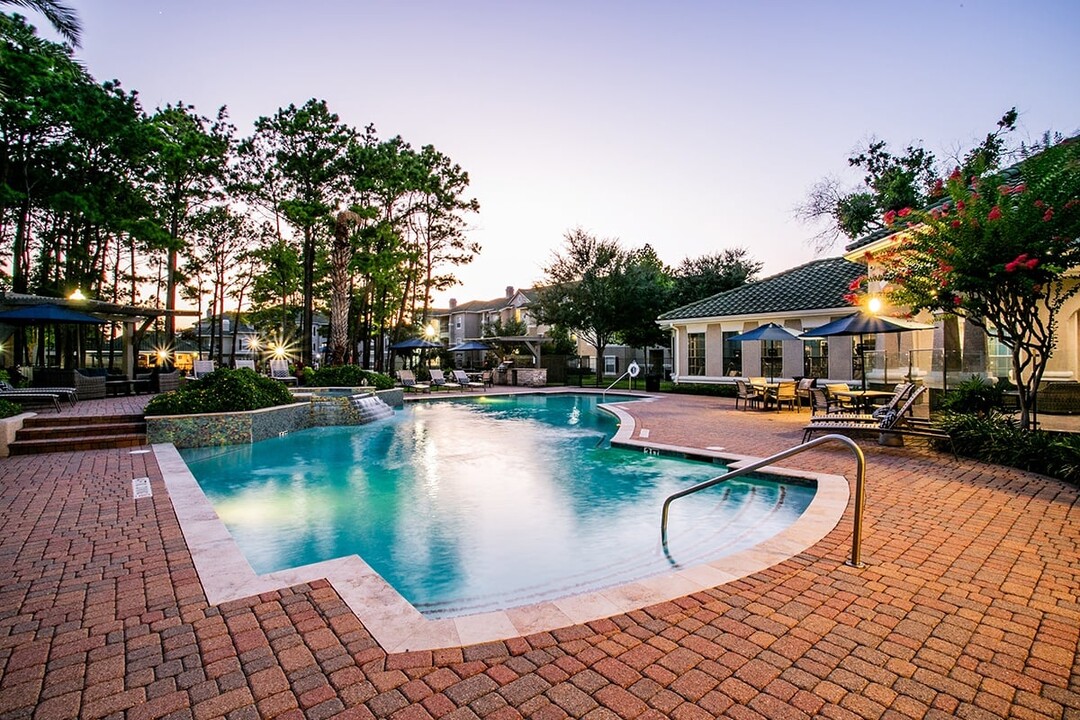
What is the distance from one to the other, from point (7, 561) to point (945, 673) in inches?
241

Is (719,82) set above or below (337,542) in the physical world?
above

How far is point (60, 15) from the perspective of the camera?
29.6 ft

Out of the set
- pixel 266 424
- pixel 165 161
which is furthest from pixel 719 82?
pixel 165 161

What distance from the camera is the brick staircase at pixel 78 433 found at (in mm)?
8336

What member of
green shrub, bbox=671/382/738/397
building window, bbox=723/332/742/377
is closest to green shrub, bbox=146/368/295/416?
green shrub, bbox=671/382/738/397

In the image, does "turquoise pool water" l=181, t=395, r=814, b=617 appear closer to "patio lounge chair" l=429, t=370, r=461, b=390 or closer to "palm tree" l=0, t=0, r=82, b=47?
"palm tree" l=0, t=0, r=82, b=47

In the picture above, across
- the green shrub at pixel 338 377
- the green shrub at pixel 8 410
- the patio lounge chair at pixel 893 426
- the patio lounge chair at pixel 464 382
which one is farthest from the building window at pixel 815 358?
the green shrub at pixel 8 410

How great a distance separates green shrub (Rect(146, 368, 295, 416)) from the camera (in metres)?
9.73

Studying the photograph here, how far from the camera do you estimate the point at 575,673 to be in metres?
2.42

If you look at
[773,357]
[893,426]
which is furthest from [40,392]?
[773,357]

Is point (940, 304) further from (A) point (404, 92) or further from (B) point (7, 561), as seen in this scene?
(A) point (404, 92)

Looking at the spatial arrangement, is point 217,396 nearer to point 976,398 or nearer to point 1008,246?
point 1008,246

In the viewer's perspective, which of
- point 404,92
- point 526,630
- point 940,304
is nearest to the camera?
point 526,630

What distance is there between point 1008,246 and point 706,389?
1427 centimetres
